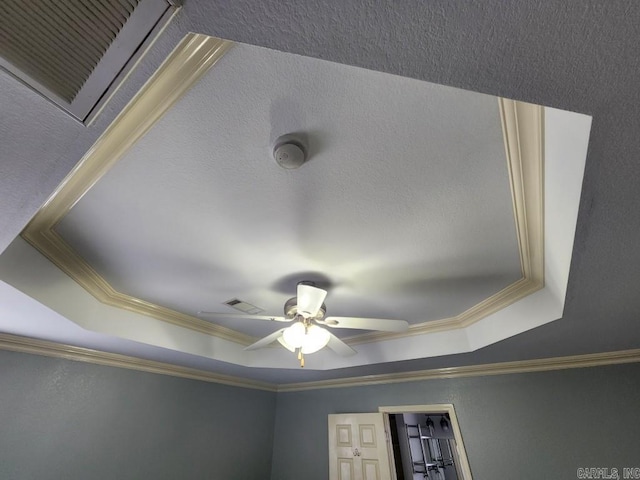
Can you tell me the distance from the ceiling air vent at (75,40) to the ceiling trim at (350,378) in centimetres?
248

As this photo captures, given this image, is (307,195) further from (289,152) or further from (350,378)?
(350,378)

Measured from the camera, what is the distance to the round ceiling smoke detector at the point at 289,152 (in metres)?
1.11

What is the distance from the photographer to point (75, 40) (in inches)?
21.5

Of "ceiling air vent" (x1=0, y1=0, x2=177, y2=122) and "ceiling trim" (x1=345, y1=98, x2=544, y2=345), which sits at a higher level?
"ceiling trim" (x1=345, y1=98, x2=544, y2=345)

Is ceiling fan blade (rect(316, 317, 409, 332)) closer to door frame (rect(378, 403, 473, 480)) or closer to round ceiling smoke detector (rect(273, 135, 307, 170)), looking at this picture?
round ceiling smoke detector (rect(273, 135, 307, 170))

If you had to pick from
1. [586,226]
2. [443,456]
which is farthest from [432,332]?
[443,456]

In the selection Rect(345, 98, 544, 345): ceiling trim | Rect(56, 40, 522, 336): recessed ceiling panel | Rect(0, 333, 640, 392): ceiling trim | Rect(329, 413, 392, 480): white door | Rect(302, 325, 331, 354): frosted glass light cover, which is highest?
Rect(56, 40, 522, 336): recessed ceiling panel

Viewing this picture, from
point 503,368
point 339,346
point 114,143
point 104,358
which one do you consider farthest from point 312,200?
point 503,368

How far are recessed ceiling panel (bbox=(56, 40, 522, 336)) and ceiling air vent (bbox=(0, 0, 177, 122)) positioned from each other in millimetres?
387

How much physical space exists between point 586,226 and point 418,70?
933 millimetres

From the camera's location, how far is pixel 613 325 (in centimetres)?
202

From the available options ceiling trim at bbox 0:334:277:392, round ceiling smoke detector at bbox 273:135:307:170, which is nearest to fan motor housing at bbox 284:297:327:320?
round ceiling smoke detector at bbox 273:135:307:170

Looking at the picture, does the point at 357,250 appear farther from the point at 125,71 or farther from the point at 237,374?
the point at 237,374

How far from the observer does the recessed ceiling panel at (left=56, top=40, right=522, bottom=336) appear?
3.26 ft
